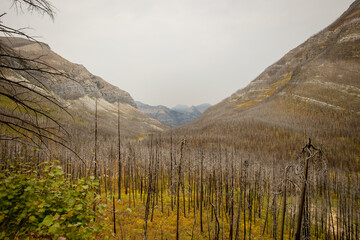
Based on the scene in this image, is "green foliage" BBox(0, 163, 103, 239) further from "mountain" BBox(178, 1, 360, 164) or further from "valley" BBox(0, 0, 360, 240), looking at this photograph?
"mountain" BBox(178, 1, 360, 164)

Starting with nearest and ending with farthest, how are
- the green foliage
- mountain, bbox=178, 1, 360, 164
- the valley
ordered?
the green foliage, the valley, mountain, bbox=178, 1, 360, 164

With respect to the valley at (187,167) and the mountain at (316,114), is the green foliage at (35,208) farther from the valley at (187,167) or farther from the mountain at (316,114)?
the mountain at (316,114)

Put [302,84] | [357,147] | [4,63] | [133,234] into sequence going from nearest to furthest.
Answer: [4,63], [133,234], [357,147], [302,84]

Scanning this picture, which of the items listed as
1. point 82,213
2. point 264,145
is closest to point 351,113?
point 264,145

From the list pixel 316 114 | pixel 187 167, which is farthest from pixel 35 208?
pixel 316 114

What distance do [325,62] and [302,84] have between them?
112 feet

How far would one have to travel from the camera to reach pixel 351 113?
323ft

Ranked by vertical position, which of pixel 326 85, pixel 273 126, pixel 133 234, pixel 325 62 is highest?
pixel 325 62

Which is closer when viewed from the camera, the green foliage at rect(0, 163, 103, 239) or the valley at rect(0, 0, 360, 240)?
the green foliage at rect(0, 163, 103, 239)

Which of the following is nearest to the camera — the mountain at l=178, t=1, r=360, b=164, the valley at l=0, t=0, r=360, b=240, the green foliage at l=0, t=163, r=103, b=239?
the green foliage at l=0, t=163, r=103, b=239

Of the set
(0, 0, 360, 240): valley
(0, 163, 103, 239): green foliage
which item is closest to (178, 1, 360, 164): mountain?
(0, 0, 360, 240): valley

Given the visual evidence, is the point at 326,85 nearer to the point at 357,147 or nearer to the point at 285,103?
the point at 285,103

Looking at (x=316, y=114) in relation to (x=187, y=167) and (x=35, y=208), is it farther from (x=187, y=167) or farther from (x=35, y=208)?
(x=35, y=208)

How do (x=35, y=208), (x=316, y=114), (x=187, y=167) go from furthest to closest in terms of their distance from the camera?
(x=316, y=114), (x=187, y=167), (x=35, y=208)
